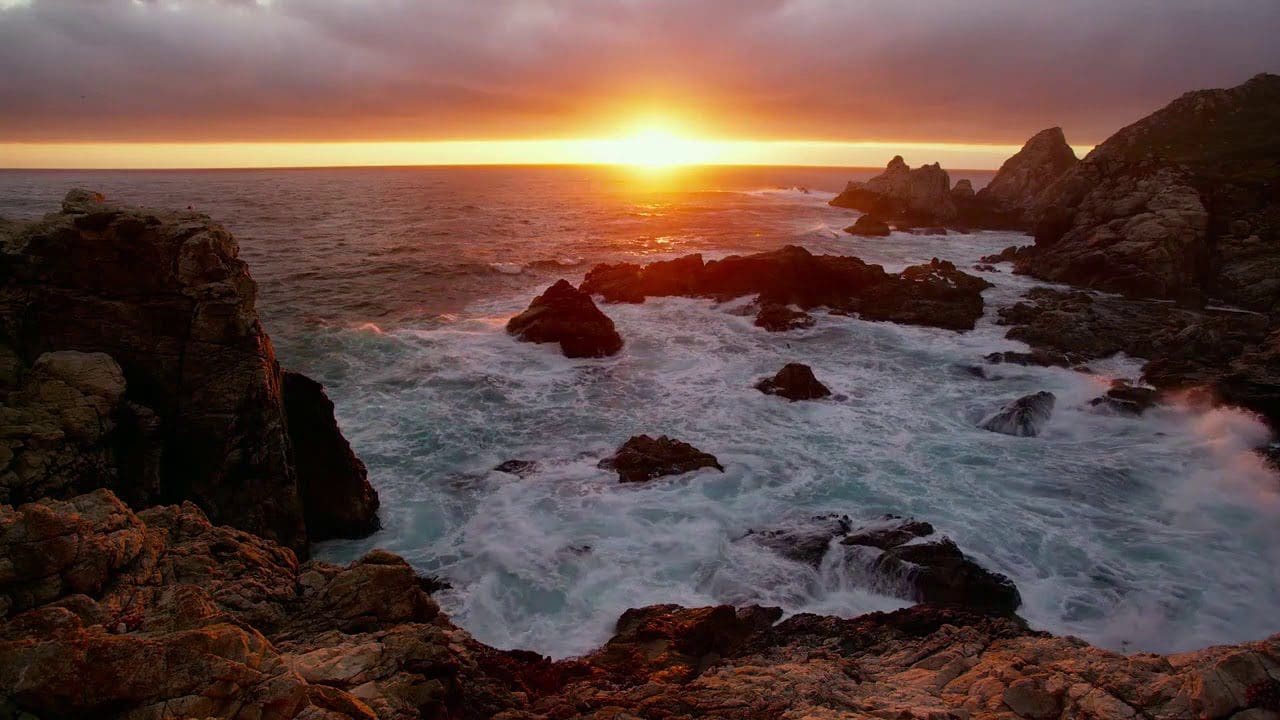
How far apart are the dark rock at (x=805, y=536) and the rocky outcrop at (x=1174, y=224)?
126 feet

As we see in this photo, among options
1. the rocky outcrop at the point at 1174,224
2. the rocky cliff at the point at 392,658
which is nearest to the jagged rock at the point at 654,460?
the rocky cliff at the point at 392,658

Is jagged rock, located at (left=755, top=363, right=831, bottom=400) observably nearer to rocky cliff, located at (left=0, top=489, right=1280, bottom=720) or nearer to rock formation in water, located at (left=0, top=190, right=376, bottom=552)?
rocky cliff, located at (left=0, top=489, right=1280, bottom=720)

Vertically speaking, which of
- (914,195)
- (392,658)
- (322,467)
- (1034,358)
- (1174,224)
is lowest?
(322,467)

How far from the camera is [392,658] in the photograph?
28.7ft

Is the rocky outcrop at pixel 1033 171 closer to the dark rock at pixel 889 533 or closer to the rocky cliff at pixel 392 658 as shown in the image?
the dark rock at pixel 889 533

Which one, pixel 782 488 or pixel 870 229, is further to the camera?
pixel 870 229

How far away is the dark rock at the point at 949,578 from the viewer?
15008mm

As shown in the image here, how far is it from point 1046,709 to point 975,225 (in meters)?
92.5

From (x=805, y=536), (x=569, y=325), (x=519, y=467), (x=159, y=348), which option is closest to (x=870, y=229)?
(x=569, y=325)

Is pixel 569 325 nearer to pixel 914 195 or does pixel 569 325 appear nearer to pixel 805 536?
pixel 805 536

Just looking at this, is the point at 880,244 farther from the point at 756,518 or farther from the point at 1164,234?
the point at 756,518

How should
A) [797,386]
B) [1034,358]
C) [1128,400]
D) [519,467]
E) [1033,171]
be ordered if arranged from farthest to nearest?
[1033,171]
[1034,358]
[797,386]
[1128,400]
[519,467]

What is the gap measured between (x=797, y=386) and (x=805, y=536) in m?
11.5

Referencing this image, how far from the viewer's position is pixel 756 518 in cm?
1906
